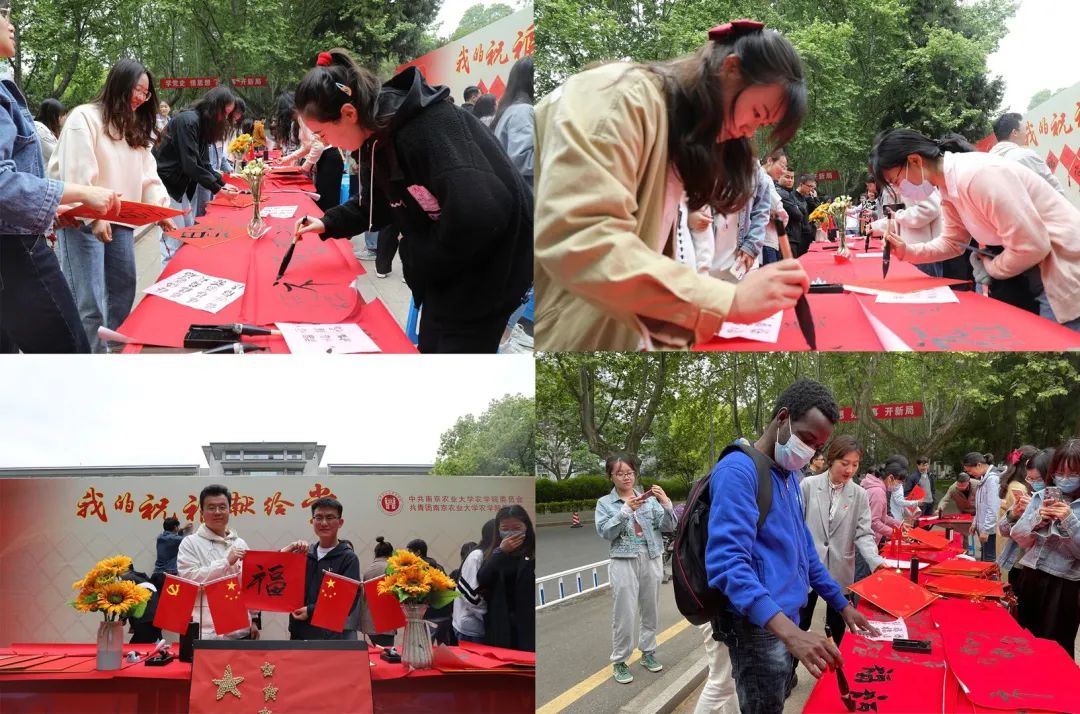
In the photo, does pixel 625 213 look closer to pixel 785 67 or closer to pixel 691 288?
pixel 691 288

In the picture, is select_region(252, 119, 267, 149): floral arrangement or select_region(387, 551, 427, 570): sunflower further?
select_region(387, 551, 427, 570): sunflower

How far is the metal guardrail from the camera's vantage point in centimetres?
329

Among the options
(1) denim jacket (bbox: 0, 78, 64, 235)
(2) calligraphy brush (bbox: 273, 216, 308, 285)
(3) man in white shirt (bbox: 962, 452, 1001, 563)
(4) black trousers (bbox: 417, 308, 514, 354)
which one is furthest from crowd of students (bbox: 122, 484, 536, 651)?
Result: (3) man in white shirt (bbox: 962, 452, 1001, 563)

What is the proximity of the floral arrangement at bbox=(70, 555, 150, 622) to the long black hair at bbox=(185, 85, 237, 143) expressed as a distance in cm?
152

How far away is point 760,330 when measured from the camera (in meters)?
2.86

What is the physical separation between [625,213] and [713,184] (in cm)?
37

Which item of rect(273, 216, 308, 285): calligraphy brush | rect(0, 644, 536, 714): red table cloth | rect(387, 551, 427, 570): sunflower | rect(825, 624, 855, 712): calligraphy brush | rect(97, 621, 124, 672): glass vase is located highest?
rect(273, 216, 308, 285): calligraphy brush

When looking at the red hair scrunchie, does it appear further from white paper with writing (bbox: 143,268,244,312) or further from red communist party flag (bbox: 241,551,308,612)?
red communist party flag (bbox: 241,551,308,612)

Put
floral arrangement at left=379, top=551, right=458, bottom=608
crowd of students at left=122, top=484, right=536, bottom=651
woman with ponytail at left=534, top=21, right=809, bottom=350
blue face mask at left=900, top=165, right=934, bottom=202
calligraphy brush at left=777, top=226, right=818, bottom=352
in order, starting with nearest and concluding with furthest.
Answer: woman with ponytail at left=534, top=21, right=809, bottom=350
calligraphy brush at left=777, top=226, right=818, bottom=352
blue face mask at left=900, top=165, right=934, bottom=202
floral arrangement at left=379, top=551, right=458, bottom=608
crowd of students at left=122, top=484, right=536, bottom=651

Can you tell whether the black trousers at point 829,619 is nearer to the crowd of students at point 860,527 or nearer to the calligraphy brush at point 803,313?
the crowd of students at point 860,527

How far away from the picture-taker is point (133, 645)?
11.2ft

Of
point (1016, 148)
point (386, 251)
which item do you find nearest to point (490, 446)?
point (386, 251)

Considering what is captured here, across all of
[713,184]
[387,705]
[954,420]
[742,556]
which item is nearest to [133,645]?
[387,705]

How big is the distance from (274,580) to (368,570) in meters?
0.34
